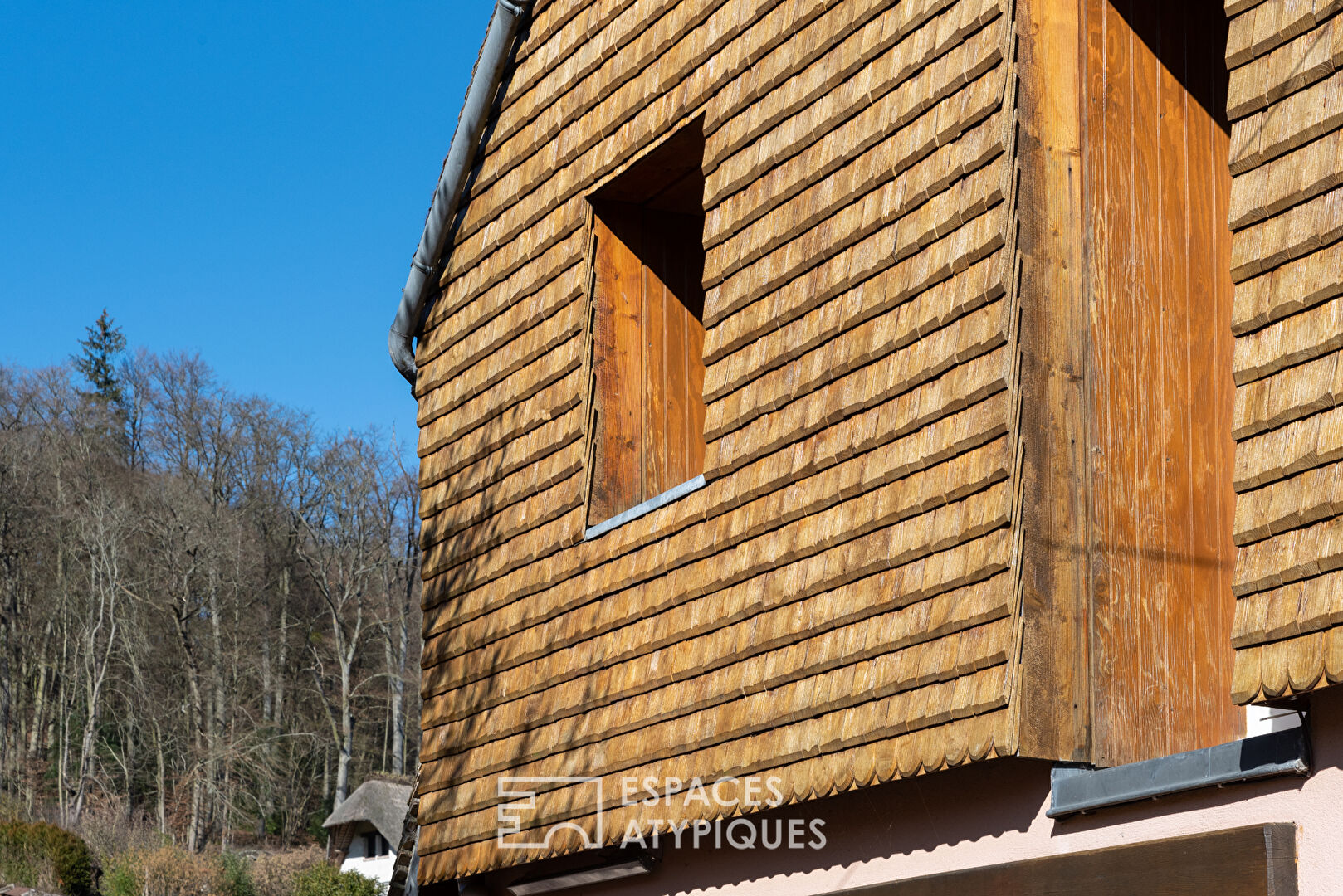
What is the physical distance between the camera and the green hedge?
25.8 metres

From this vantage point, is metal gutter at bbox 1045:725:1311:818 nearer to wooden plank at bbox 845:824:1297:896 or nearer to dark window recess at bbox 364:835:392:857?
wooden plank at bbox 845:824:1297:896

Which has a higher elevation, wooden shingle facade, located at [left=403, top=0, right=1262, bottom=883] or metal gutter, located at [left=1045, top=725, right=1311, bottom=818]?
wooden shingle facade, located at [left=403, top=0, right=1262, bottom=883]

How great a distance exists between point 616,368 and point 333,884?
25780 mm

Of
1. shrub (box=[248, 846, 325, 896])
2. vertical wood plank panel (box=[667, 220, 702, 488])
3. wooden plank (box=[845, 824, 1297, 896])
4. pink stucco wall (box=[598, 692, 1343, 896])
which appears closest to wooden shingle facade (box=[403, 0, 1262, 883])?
vertical wood plank panel (box=[667, 220, 702, 488])

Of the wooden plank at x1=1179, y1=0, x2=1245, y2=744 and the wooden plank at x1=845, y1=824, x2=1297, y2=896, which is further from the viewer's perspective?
the wooden plank at x1=1179, y1=0, x2=1245, y2=744

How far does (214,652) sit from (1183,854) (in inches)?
1700

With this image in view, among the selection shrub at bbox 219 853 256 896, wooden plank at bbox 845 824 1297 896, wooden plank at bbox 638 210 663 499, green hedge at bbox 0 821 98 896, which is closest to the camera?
wooden plank at bbox 845 824 1297 896

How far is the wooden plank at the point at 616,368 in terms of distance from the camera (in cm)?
700

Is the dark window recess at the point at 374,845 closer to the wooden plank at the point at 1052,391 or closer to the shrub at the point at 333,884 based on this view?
the shrub at the point at 333,884

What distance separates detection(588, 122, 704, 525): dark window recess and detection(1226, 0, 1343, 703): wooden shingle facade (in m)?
3.19

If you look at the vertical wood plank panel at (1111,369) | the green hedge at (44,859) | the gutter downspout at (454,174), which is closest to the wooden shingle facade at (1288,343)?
the vertical wood plank panel at (1111,369)

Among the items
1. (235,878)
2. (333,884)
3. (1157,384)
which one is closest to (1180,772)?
(1157,384)

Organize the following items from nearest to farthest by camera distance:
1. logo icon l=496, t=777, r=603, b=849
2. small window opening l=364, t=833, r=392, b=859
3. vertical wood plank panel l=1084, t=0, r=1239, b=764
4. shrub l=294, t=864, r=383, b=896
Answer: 1. vertical wood plank panel l=1084, t=0, r=1239, b=764
2. logo icon l=496, t=777, r=603, b=849
3. shrub l=294, t=864, r=383, b=896
4. small window opening l=364, t=833, r=392, b=859

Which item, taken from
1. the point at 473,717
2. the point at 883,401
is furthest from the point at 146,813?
the point at 883,401
